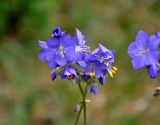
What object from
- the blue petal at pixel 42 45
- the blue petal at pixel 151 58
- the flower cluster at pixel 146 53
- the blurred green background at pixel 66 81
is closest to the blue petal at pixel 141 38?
the flower cluster at pixel 146 53

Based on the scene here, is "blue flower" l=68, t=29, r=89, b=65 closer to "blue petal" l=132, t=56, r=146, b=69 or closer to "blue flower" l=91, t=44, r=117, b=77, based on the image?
"blue flower" l=91, t=44, r=117, b=77

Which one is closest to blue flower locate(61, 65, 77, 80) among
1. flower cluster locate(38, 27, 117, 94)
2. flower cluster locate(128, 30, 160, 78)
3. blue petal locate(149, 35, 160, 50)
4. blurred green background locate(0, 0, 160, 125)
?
flower cluster locate(38, 27, 117, 94)

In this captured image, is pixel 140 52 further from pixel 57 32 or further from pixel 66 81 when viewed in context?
pixel 66 81

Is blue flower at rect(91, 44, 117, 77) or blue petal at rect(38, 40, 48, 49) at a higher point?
blue petal at rect(38, 40, 48, 49)

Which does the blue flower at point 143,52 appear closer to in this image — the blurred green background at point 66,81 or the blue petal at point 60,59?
the blue petal at point 60,59

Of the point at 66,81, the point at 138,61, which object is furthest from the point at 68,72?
the point at 66,81

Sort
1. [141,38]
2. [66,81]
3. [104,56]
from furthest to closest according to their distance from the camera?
1. [66,81]
2. [104,56]
3. [141,38]
